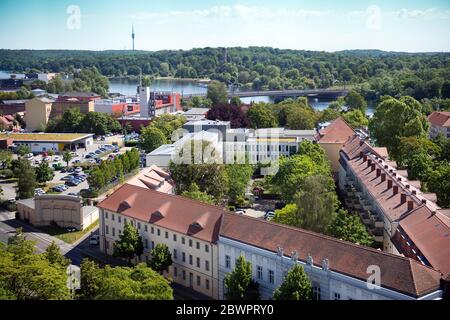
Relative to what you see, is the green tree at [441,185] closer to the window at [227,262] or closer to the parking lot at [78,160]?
the window at [227,262]

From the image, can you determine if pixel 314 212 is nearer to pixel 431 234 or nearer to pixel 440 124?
pixel 431 234

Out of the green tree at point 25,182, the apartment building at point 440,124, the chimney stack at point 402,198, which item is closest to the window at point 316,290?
the chimney stack at point 402,198

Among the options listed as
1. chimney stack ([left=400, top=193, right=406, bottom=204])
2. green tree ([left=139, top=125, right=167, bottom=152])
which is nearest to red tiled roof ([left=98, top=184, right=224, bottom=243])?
chimney stack ([left=400, top=193, right=406, bottom=204])

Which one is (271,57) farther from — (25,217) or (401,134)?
(25,217)

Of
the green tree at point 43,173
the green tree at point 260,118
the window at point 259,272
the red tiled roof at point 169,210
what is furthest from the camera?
the green tree at point 260,118
